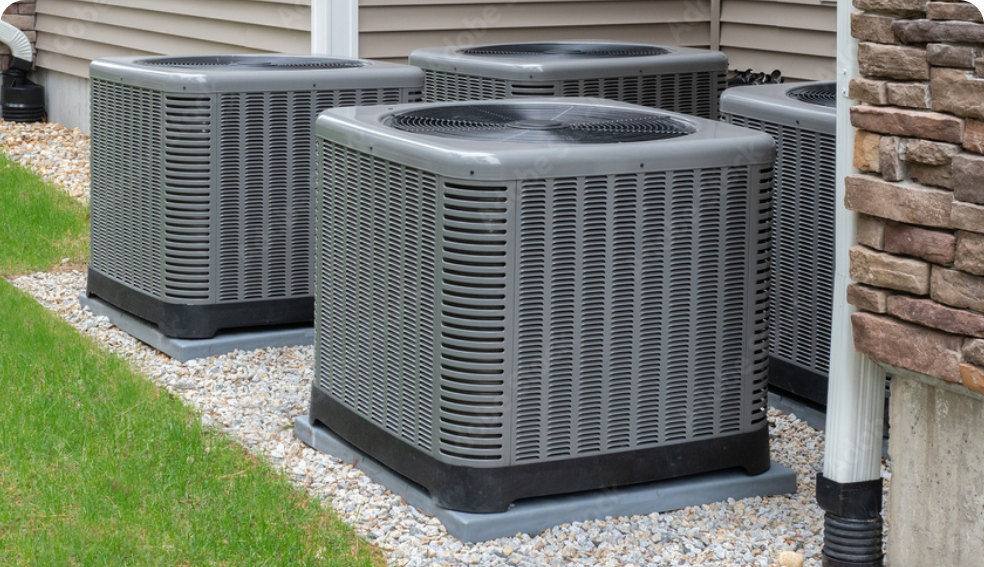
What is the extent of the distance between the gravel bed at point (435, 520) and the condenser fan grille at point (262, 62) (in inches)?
48.0

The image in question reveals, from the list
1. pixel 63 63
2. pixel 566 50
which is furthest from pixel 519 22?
pixel 63 63

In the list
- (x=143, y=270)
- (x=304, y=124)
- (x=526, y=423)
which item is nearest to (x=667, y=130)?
(x=526, y=423)

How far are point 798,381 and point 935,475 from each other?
4.51 feet

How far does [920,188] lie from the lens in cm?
276

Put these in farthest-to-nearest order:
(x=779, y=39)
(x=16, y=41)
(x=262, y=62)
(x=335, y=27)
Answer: (x=16, y=41) < (x=779, y=39) < (x=335, y=27) < (x=262, y=62)

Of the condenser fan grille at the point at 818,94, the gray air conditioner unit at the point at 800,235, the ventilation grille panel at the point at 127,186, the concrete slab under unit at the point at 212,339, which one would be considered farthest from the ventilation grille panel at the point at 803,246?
the ventilation grille panel at the point at 127,186

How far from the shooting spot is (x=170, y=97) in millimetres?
4777

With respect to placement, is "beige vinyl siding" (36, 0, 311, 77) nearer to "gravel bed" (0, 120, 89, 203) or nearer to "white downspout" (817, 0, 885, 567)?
"gravel bed" (0, 120, 89, 203)

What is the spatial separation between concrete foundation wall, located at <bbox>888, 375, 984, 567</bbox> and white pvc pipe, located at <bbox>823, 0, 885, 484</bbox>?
0.05 m

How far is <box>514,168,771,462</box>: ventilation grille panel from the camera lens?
3307 mm

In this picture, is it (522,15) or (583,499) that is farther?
(522,15)

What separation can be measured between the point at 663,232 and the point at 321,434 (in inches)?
49.3

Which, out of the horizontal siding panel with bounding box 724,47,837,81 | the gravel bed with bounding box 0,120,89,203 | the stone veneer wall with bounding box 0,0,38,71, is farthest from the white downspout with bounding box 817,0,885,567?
the stone veneer wall with bounding box 0,0,38,71

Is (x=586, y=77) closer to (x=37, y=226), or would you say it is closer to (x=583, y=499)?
(x=583, y=499)
